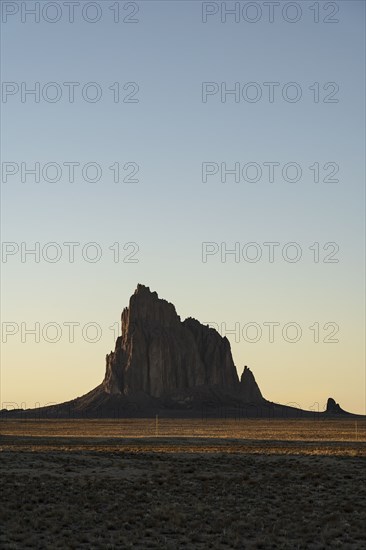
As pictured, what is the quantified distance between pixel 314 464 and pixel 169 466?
8001 millimetres

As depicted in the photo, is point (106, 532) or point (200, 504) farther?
point (200, 504)

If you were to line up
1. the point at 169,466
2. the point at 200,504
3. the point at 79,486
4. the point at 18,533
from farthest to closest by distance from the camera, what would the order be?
the point at 169,466
the point at 79,486
the point at 200,504
the point at 18,533

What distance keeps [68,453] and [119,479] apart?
1111 cm

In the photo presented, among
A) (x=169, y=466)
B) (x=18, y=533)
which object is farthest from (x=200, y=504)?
(x=169, y=466)

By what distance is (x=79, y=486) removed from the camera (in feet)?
120

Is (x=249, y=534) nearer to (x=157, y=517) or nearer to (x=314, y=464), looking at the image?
(x=157, y=517)

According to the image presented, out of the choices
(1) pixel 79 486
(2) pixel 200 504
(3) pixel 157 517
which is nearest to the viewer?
(3) pixel 157 517

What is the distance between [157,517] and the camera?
1201 inches

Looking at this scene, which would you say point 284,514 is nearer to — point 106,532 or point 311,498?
point 311,498

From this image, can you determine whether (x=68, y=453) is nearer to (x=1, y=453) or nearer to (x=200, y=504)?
(x=1, y=453)

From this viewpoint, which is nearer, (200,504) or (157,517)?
(157,517)

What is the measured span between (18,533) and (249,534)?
7.51 m

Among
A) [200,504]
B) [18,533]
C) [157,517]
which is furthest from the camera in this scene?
[200,504]

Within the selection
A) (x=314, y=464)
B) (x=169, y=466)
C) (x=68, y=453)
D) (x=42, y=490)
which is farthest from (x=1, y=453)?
(x=314, y=464)
